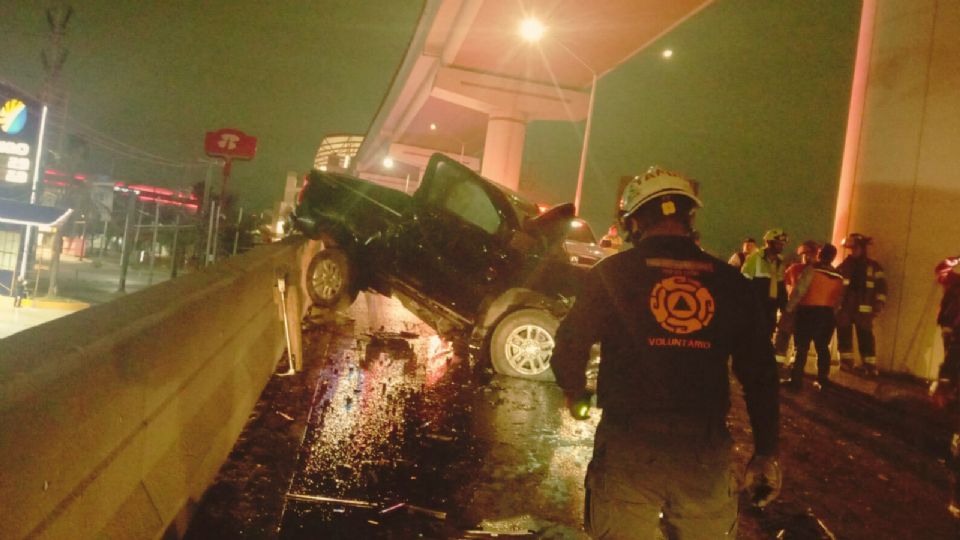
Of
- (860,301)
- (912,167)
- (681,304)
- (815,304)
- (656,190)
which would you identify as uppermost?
(912,167)

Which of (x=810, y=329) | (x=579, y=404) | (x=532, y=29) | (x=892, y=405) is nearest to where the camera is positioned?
(x=579, y=404)

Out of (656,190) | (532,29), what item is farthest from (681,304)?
(532,29)

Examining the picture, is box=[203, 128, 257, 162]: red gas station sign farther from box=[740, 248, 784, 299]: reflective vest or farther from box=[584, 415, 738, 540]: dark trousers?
box=[584, 415, 738, 540]: dark trousers

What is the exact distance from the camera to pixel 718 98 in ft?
102

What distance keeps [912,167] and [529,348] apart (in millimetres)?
6673

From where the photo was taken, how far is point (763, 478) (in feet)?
8.41

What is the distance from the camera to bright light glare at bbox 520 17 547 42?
15867 millimetres

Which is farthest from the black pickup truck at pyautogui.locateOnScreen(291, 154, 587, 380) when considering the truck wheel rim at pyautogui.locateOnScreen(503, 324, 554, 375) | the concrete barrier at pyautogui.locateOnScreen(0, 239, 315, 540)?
the concrete barrier at pyautogui.locateOnScreen(0, 239, 315, 540)

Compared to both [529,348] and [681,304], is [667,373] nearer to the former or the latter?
[681,304]

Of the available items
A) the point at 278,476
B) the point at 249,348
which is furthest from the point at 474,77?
the point at 278,476

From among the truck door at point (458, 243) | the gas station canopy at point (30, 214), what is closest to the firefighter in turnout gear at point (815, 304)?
the truck door at point (458, 243)

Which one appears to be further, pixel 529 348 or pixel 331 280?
pixel 331 280

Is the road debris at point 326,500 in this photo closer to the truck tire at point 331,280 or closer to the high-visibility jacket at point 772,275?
the truck tire at point 331,280

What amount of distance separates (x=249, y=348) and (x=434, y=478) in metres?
1.91
